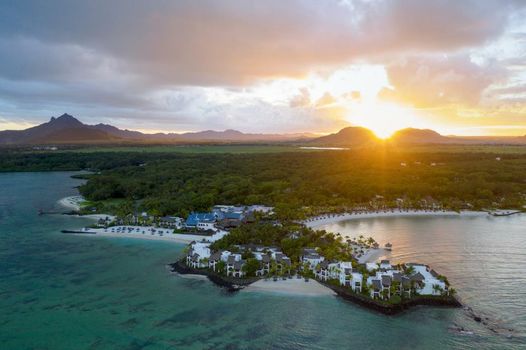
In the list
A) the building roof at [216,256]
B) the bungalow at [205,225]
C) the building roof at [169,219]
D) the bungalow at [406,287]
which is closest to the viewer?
the bungalow at [406,287]

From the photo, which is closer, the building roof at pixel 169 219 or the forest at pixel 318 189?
the building roof at pixel 169 219

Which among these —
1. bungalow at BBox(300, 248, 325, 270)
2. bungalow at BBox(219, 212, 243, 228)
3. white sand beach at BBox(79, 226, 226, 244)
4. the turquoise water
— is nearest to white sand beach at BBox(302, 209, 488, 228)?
bungalow at BBox(219, 212, 243, 228)

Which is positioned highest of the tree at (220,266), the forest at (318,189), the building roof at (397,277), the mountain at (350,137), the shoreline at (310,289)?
the mountain at (350,137)

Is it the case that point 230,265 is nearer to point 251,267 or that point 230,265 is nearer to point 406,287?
point 251,267

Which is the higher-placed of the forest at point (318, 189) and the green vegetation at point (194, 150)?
the green vegetation at point (194, 150)

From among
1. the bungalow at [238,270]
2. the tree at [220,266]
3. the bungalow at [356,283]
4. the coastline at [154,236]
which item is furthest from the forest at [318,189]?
the bungalow at [356,283]

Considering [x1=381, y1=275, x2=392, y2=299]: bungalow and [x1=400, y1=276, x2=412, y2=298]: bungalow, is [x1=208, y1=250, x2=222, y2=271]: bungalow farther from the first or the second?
[x1=400, y1=276, x2=412, y2=298]: bungalow

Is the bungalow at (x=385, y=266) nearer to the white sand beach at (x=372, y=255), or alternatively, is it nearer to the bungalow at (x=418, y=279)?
the bungalow at (x=418, y=279)

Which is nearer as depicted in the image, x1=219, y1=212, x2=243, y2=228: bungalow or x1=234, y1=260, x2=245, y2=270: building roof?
x1=234, y1=260, x2=245, y2=270: building roof
